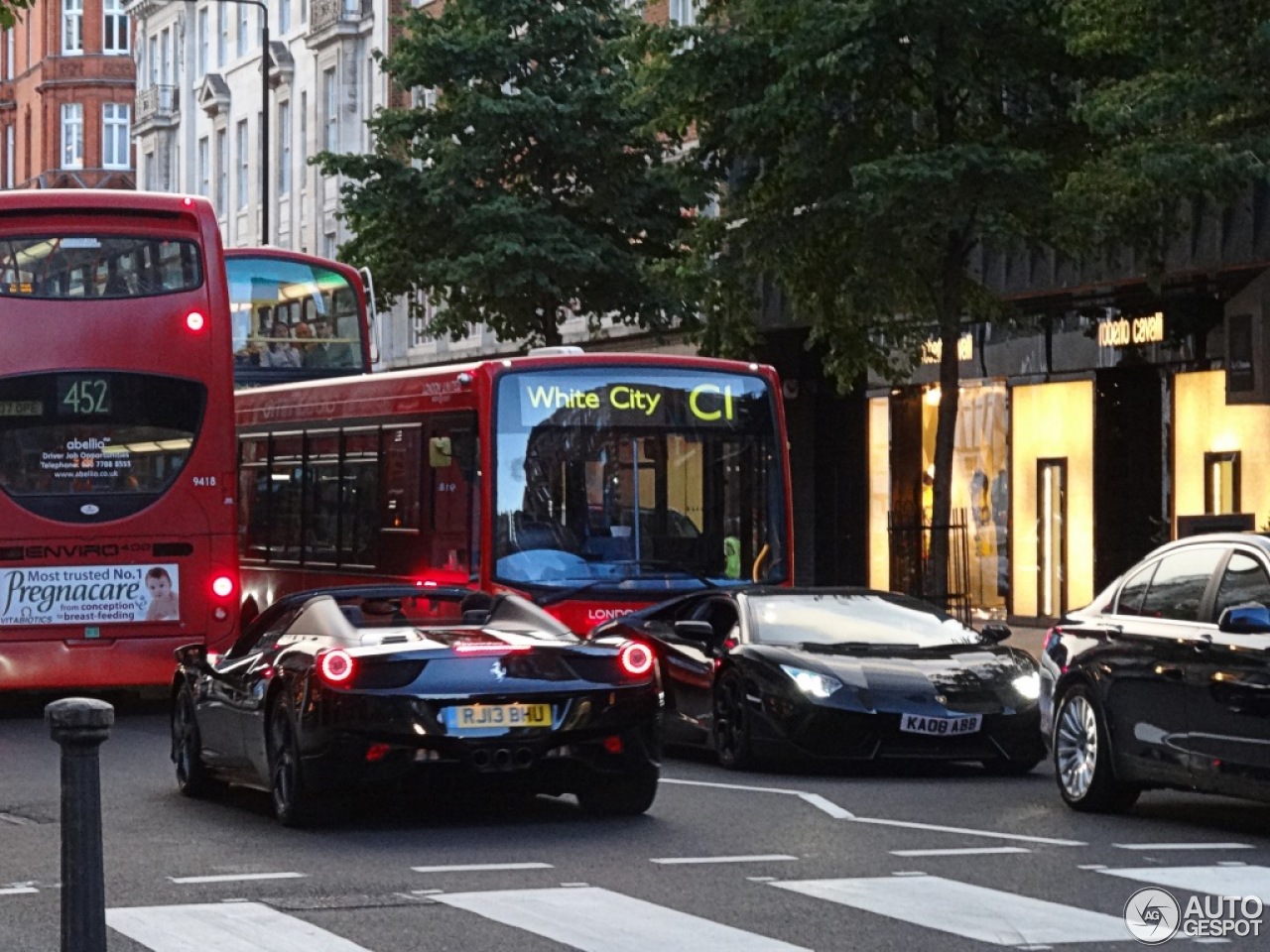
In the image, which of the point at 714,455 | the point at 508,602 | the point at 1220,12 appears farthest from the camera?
the point at 714,455

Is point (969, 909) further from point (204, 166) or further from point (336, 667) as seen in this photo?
point (204, 166)

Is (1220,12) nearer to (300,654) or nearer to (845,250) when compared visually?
(845,250)

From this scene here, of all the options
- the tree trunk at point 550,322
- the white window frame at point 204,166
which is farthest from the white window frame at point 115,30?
the tree trunk at point 550,322

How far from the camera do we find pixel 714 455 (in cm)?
2197

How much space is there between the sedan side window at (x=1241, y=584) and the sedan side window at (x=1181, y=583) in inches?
5.7

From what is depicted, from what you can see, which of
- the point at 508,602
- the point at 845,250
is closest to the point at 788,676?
the point at 508,602

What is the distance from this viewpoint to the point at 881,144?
25.0 metres

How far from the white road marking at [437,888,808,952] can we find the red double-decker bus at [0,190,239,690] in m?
11.1

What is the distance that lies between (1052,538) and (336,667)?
2126cm

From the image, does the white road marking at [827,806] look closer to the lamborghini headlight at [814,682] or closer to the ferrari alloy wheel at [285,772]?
the lamborghini headlight at [814,682]

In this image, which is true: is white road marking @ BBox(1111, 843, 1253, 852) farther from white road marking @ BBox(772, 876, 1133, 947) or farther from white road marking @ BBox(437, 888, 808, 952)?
white road marking @ BBox(437, 888, 808, 952)

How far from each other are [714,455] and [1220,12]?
201 inches

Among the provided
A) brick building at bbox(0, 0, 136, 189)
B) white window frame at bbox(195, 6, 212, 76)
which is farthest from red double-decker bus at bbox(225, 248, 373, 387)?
brick building at bbox(0, 0, 136, 189)

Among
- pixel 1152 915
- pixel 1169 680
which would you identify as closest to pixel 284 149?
pixel 1169 680
